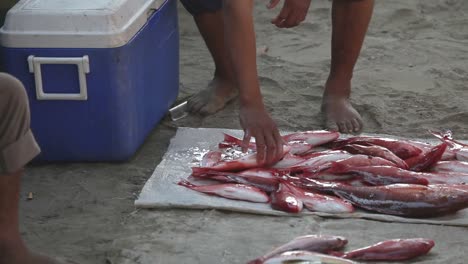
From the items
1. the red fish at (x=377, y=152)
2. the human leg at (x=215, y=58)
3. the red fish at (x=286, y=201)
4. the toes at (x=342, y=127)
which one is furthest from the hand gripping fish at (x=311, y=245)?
the human leg at (x=215, y=58)

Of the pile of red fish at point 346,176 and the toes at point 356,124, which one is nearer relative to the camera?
the pile of red fish at point 346,176

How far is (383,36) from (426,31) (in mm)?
313

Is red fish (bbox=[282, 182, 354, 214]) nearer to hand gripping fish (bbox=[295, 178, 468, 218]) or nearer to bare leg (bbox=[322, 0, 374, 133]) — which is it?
hand gripping fish (bbox=[295, 178, 468, 218])

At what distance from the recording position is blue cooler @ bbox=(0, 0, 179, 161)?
3564mm

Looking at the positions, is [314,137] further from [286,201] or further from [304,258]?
[304,258]

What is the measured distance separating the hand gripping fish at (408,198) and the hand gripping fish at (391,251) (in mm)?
309

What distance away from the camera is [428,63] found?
5.23m

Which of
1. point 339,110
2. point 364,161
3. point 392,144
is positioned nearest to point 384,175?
point 364,161

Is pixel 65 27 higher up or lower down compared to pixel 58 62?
higher up

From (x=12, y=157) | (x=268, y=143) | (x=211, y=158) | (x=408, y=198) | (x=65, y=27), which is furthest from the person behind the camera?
(x=211, y=158)

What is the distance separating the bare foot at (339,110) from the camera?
4.16 meters

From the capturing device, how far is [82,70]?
3.59 meters

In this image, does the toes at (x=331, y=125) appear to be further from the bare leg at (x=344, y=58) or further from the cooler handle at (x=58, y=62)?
the cooler handle at (x=58, y=62)

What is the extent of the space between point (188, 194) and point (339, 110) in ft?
3.71
